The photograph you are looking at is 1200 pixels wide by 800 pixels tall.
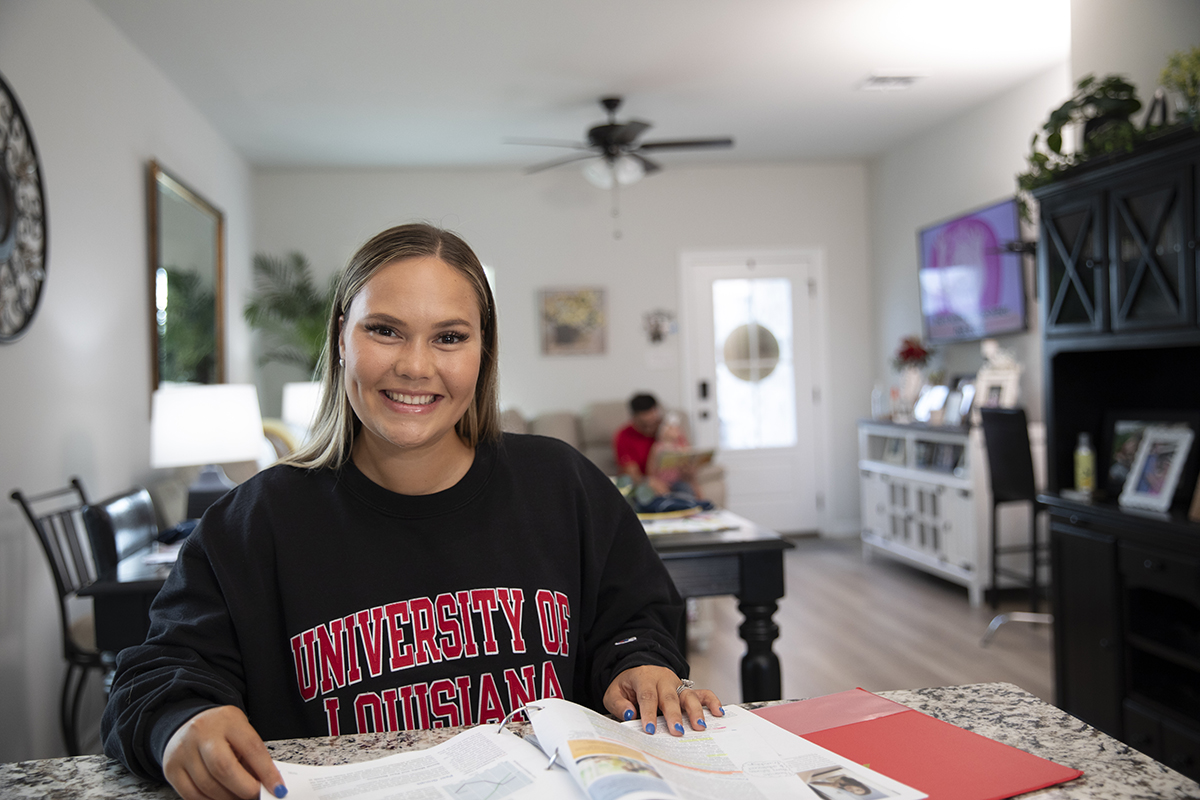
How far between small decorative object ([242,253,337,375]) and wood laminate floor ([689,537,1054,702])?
10.2 ft

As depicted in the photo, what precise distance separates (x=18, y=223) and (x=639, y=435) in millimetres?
3477

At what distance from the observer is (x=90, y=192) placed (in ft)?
9.99

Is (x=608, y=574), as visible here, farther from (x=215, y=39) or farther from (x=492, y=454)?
(x=215, y=39)

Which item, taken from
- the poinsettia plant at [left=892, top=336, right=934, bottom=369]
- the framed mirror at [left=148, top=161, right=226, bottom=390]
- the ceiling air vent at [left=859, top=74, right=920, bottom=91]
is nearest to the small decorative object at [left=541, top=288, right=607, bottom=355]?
the poinsettia plant at [left=892, top=336, right=934, bottom=369]

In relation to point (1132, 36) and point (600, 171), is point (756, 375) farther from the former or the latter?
point (1132, 36)

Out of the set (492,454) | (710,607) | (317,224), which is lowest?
(710,607)

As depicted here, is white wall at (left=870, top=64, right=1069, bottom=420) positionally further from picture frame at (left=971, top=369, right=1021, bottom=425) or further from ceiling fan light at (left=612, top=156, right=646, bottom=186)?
ceiling fan light at (left=612, top=156, right=646, bottom=186)

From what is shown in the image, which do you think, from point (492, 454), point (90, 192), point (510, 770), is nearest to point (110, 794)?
point (510, 770)

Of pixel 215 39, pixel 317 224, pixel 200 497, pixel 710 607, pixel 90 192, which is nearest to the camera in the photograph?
pixel 200 497

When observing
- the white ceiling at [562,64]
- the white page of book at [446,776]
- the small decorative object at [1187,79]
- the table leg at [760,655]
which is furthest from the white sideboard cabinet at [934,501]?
the white page of book at [446,776]

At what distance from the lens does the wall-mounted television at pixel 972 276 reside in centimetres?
449

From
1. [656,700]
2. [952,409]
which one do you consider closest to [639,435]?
[952,409]

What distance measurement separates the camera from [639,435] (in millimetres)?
5266

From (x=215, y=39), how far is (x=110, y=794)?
3.61 meters
